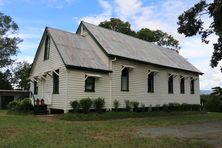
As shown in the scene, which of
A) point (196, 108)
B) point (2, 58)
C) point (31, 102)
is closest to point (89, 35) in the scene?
point (31, 102)

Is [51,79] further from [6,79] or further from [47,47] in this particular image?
[6,79]

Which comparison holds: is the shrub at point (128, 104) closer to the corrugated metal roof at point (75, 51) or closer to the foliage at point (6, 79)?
the corrugated metal roof at point (75, 51)

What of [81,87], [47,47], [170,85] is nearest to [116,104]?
[81,87]

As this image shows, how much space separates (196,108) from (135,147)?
79.6 ft

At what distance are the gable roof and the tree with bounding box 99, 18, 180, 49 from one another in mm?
16934

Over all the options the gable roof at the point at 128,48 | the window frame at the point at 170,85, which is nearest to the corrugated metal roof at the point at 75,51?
the gable roof at the point at 128,48

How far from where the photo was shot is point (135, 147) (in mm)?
9031

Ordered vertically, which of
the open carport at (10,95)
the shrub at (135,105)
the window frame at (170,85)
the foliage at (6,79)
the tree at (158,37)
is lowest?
the shrub at (135,105)

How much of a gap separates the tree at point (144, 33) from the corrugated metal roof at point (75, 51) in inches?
943

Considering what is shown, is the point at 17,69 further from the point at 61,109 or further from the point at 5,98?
the point at 61,109

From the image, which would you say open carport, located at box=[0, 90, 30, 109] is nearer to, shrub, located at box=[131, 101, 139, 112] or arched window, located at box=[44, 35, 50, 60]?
arched window, located at box=[44, 35, 50, 60]

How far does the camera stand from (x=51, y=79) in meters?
22.9

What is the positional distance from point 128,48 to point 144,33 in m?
24.7

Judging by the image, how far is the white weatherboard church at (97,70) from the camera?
20719 millimetres
